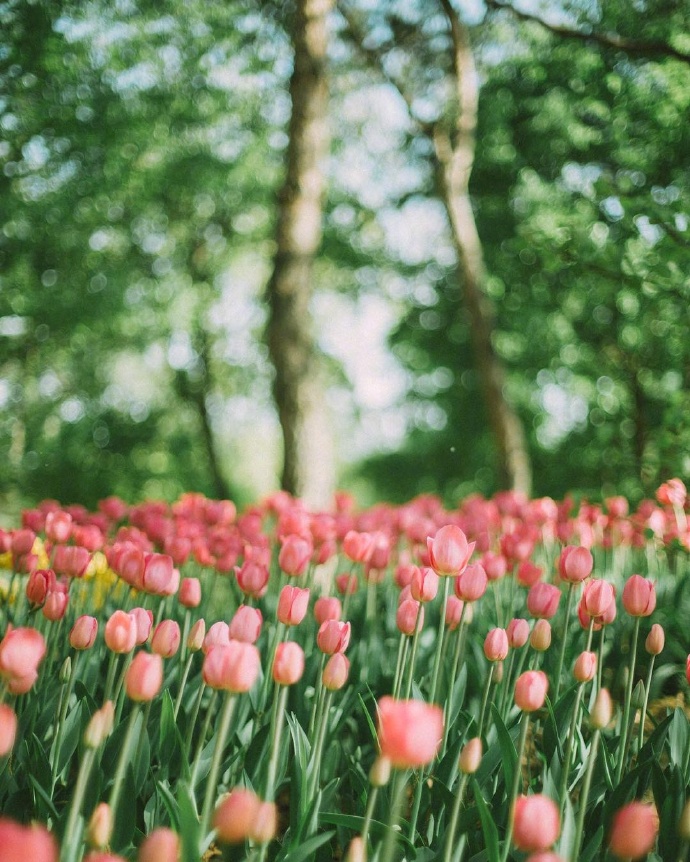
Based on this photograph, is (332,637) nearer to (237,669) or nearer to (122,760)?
(237,669)

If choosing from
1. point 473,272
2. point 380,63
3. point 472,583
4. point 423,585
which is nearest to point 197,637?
point 423,585

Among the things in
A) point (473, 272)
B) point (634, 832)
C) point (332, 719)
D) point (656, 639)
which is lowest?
point (332, 719)

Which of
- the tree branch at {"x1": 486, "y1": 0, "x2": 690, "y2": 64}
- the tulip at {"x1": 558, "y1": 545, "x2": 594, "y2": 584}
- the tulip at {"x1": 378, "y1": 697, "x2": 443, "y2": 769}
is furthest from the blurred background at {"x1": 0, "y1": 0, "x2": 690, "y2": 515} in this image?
the tulip at {"x1": 378, "y1": 697, "x2": 443, "y2": 769}

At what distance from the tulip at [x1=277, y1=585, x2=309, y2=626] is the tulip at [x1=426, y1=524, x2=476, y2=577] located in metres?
0.32

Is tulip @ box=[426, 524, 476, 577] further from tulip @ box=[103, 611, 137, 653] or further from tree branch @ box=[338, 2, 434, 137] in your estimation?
tree branch @ box=[338, 2, 434, 137]

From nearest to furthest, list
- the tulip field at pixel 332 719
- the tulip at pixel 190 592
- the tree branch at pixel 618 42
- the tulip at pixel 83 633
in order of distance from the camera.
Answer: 1. the tulip field at pixel 332 719
2. the tulip at pixel 83 633
3. the tulip at pixel 190 592
4. the tree branch at pixel 618 42

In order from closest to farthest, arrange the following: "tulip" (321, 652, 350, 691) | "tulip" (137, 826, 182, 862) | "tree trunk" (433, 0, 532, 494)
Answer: "tulip" (137, 826, 182, 862) < "tulip" (321, 652, 350, 691) < "tree trunk" (433, 0, 532, 494)

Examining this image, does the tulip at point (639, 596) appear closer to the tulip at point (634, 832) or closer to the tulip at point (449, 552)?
the tulip at point (449, 552)

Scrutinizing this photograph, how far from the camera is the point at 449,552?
5.65 ft

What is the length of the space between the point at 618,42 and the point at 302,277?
9.37 feet

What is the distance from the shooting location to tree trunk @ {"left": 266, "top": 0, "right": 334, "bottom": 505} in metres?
5.61

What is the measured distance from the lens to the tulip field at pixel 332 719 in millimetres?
1184

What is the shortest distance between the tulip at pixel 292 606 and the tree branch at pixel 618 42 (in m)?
3.28

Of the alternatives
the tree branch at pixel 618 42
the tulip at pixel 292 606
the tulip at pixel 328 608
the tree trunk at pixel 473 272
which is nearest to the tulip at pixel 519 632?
the tulip at pixel 328 608
